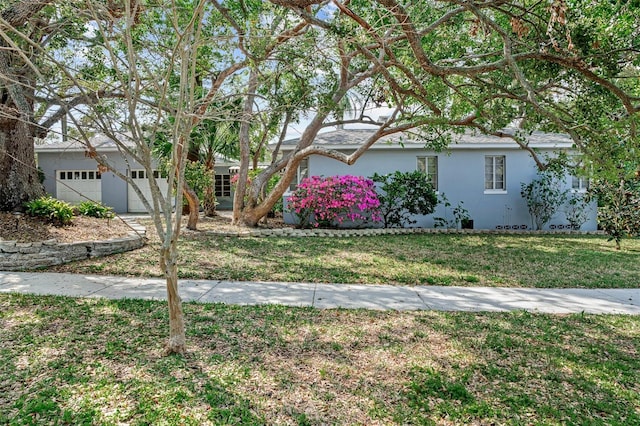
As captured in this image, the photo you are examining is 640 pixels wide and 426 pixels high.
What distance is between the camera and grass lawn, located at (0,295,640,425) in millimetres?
2961

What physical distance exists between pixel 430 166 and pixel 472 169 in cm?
159

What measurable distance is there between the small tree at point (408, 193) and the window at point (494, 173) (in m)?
2.70

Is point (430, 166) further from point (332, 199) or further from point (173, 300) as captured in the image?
point (173, 300)

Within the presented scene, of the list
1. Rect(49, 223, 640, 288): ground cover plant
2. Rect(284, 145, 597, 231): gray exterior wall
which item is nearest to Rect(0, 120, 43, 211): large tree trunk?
Rect(49, 223, 640, 288): ground cover plant

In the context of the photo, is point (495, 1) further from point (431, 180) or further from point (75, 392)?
point (431, 180)

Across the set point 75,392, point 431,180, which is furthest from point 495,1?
point 431,180

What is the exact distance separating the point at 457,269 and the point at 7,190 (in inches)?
419

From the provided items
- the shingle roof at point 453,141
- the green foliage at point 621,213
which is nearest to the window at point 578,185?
the shingle roof at point 453,141

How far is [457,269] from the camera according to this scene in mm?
8305

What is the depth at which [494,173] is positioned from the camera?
52.2 ft

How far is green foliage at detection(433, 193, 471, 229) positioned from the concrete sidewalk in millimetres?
8667

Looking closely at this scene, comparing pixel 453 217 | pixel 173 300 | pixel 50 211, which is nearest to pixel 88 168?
pixel 50 211

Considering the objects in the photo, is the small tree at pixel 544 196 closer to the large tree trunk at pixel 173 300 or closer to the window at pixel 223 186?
the large tree trunk at pixel 173 300

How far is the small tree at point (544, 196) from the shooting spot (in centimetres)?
1517
